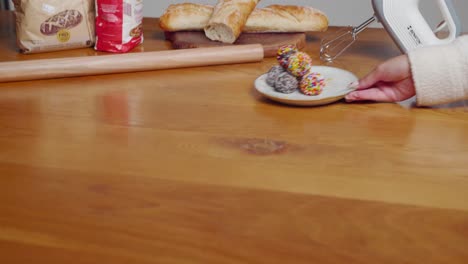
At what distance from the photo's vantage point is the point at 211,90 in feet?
3.99

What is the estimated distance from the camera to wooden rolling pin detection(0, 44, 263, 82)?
1232 mm

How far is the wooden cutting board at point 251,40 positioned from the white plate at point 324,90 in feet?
0.71

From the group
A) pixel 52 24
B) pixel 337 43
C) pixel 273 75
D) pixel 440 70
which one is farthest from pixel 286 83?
pixel 52 24

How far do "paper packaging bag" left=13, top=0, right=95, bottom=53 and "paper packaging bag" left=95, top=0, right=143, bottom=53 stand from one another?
1.3 inches

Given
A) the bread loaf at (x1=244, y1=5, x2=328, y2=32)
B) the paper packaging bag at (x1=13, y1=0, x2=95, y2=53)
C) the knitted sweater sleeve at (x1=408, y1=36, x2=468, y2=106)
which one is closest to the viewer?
the knitted sweater sleeve at (x1=408, y1=36, x2=468, y2=106)

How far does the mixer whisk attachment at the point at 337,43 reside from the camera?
1.42m

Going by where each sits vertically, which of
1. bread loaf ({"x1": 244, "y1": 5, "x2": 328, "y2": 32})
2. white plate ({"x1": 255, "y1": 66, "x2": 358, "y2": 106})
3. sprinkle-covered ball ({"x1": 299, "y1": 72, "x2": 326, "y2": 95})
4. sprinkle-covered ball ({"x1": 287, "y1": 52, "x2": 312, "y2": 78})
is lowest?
bread loaf ({"x1": 244, "y1": 5, "x2": 328, "y2": 32})

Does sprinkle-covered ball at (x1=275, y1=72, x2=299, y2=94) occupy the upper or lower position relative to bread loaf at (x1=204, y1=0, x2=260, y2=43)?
upper

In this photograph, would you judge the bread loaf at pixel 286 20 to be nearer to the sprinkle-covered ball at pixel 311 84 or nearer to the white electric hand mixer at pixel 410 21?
the white electric hand mixer at pixel 410 21

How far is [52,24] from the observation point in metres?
1.40

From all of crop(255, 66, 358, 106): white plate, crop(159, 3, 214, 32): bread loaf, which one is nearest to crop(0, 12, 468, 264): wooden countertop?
crop(255, 66, 358, 106): white plate

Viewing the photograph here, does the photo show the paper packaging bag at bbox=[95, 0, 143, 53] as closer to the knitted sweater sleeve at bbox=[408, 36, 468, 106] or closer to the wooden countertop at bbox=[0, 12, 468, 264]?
the wooden countertop at bbox=[0, 12, 468, 264]

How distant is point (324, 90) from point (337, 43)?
437mm

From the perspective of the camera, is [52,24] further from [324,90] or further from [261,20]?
[324,90]
